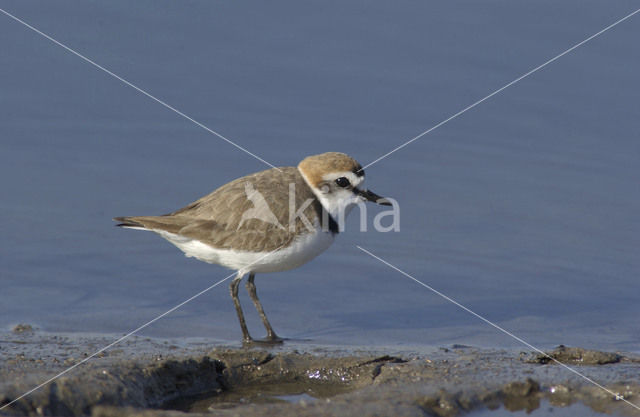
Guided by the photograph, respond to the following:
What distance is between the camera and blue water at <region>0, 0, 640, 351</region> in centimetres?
823

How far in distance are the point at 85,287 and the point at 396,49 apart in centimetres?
517

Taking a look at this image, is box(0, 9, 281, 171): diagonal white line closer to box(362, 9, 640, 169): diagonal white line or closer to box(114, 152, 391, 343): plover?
box(362, 9, 640, 169): diagonal white line

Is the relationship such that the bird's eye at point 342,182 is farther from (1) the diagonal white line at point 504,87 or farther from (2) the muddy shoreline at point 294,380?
(1) the diagonal white line at point 504,87

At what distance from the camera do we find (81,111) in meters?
10.8

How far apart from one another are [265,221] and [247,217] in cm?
15

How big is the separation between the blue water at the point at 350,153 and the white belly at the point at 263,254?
23.0 inches

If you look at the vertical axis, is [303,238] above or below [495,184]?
below

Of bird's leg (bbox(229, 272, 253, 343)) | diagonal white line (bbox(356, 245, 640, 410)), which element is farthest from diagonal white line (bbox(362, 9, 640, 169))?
bird's leg (bbox(229, 272, 253, 343))

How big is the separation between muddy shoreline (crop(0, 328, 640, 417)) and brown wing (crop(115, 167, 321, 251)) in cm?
90

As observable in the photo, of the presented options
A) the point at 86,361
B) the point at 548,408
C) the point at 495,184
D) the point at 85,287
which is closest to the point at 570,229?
the point at 495,184

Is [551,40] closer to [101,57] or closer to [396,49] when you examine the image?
[396,49]

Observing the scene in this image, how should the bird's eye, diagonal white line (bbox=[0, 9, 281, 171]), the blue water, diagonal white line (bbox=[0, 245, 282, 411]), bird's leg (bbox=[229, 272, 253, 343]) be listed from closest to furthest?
diagonal white line (bbox=[0, 245, 282, 411])
bird's leg (bbox=[229, 272, 253, 343])
the bird's eye
the blue water
diagonal white line (bbox=[0, 9, 281, 171])

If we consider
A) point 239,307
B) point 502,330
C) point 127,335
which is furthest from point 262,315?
point 502,330

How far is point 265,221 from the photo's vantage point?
297 inches
